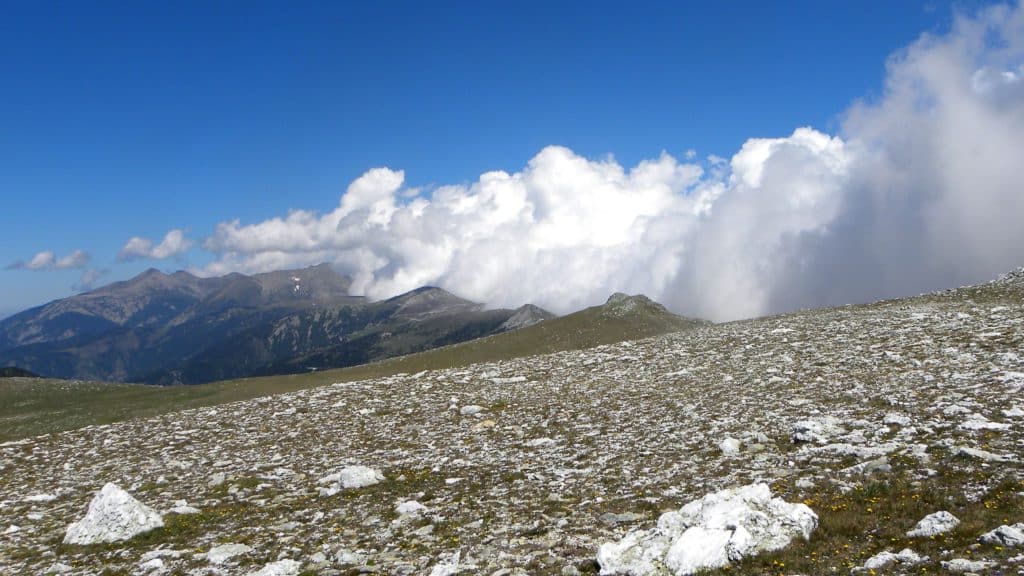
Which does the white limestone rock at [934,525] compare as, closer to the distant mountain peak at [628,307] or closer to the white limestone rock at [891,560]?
the white limestone rock at [891,560]

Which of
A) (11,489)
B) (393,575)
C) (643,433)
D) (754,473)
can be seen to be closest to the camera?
(393,575)

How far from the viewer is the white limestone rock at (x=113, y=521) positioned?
12.8 metres

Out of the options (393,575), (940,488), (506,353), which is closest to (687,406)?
(940,488)

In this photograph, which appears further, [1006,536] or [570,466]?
[570,466]

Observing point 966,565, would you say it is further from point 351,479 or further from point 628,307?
point 628,307

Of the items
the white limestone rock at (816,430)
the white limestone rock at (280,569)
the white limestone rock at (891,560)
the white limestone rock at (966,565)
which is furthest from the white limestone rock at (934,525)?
the white limestone rock at (280,569)

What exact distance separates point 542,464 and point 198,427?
676 inches

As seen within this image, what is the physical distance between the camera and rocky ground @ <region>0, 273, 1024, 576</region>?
9.40 m

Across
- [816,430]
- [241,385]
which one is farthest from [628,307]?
[816,430]

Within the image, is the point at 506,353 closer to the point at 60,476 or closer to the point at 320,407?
the point at 320,407

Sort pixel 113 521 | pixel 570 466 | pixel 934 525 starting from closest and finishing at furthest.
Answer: pixel 934 525, pixel 113 521, pixel 570 466

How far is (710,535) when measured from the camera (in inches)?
340

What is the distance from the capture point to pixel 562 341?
332 feet

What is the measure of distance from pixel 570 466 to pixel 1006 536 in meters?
8.36
